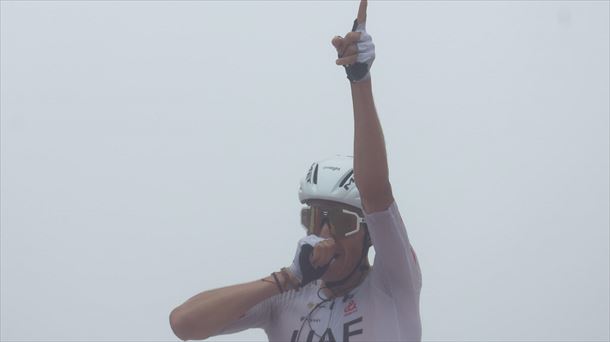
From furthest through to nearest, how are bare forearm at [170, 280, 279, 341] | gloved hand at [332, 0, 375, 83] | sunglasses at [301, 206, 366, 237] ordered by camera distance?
sunglasses at [301, 206, 366, 237] < bare forearm at [170, 280, 279, 341] < gloved hand at [332, 0, 375, 83]

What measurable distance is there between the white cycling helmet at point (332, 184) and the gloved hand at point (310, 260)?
0.45ft

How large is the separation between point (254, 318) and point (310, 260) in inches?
11.5

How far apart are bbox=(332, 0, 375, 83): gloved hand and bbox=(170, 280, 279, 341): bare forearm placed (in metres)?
0.56

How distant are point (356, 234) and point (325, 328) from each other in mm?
251

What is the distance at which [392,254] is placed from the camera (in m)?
2.01

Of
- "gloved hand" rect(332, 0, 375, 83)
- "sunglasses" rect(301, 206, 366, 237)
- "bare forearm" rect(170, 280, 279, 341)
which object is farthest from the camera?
"sunglasses" rect(301, 206, 366, 237)

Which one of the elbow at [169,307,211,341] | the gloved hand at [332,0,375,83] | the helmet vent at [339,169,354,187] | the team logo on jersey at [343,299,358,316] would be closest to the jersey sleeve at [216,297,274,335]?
the elbow at [169,307,211,341]

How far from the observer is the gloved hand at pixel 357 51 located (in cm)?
190

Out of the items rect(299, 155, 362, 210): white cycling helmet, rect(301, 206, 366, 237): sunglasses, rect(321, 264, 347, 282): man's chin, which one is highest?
rect(299, 155, 362, 210): white cycling helmet

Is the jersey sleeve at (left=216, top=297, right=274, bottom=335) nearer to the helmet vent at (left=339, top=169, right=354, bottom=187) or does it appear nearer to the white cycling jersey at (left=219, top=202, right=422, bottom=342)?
the white cycling jersey at (left=219, top=202, right=422, bottom=342)

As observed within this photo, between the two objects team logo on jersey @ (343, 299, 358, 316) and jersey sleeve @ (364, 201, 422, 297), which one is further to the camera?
team logo on jersey @ (343, 299, 358, 316)

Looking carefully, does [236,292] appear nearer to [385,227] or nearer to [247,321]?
[247,321]

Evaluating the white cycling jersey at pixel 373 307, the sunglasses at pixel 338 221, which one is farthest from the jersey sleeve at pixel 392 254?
the sunglasses at pixel 338 221

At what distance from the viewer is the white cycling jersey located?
1998 mm
